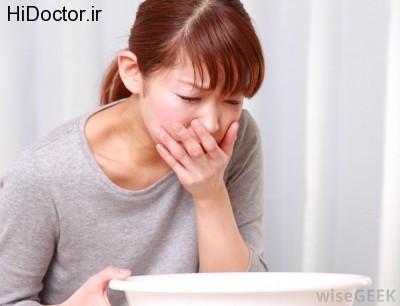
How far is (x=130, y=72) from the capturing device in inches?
45.6

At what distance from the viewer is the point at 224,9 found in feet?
3.56

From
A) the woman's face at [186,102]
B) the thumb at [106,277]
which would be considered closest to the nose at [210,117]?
the woman's face at [186,102]

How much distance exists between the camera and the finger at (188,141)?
107 centimetres

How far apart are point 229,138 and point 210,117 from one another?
0.07m

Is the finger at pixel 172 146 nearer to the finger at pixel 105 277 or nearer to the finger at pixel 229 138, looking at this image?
the finger at pixel 229 138

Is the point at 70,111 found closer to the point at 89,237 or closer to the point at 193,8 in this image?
the point at 89,237

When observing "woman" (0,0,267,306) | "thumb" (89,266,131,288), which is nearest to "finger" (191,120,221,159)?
"woman" (0,0,267,306)

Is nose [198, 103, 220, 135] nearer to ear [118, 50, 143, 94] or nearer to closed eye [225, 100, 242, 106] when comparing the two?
closed eye [225, 100, 242, 106]

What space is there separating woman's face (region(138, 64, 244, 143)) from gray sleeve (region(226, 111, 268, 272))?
9.5 inches

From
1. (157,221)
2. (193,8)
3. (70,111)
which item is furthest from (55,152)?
(70,111)

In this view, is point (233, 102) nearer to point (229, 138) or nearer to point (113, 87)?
point (229, 138)

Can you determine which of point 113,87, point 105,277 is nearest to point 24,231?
point 105,277

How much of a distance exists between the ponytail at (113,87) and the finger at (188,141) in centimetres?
28

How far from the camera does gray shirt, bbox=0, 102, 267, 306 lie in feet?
3.78
